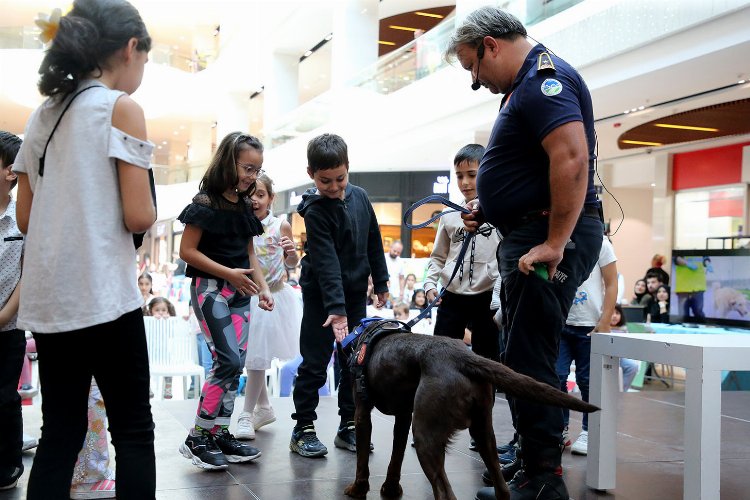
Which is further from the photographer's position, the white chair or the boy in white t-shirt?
the white chair

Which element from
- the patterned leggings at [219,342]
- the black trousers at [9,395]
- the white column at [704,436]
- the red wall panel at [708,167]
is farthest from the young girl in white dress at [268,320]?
the red wall panel at [708,167]

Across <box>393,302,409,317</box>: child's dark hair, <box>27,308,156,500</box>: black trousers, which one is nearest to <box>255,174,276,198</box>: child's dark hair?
<box>27,308,156,500</box>: black trousers

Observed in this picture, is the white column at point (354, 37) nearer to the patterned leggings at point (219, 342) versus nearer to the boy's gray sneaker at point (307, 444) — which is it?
the boy's gray sneaker at point (307, 444)

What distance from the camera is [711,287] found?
10875 millimetres

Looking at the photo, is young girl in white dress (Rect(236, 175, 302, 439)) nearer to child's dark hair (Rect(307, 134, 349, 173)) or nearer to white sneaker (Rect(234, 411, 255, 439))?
white sneaker (Rect(234, 411, 255, 439))

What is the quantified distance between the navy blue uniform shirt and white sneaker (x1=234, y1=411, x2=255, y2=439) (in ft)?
7.07

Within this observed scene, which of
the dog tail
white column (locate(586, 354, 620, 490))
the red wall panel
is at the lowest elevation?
white column (locate(586, 354, 620, 490))

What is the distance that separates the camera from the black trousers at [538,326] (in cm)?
280

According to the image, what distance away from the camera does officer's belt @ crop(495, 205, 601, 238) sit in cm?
283

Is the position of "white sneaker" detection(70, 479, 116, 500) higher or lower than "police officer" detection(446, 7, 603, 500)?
lower

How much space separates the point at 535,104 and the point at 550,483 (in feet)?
4.50

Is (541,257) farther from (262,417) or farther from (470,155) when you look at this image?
(262,417)

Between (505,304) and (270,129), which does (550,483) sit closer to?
(505,304)

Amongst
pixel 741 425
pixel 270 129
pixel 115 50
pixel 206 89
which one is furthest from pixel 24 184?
pixel 206 89
